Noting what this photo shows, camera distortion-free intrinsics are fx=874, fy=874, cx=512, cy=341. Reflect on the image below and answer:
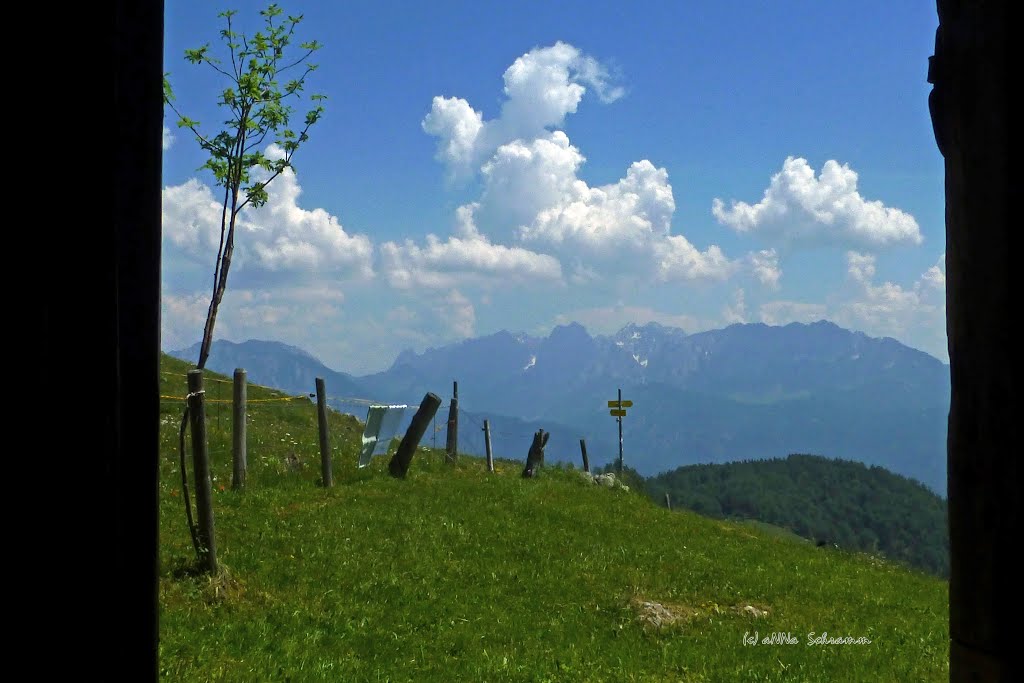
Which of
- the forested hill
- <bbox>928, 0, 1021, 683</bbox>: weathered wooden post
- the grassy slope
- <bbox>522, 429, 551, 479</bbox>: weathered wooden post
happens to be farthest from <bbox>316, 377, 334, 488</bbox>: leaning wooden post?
the forested hill

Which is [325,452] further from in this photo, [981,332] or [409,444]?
[981,332]

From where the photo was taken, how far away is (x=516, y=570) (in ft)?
49.2

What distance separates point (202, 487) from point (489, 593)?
14.9 feet

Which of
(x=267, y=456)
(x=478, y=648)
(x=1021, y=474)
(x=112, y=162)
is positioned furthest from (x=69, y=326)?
(x=267, y=456)

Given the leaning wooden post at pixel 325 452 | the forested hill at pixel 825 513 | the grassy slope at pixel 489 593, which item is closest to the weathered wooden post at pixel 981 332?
the grassy slope at pixel 489 593

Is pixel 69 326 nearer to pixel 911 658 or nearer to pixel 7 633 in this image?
pixel 7 633

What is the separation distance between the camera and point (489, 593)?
43.9 feet

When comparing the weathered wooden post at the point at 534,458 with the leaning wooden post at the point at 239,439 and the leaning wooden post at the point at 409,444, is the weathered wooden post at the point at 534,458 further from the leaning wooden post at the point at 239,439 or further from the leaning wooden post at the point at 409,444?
the leaning wooden post at the point at 239,439

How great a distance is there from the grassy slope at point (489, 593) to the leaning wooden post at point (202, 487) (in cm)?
39

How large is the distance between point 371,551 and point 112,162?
41.9 ft

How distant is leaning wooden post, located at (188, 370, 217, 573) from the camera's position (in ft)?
38.4

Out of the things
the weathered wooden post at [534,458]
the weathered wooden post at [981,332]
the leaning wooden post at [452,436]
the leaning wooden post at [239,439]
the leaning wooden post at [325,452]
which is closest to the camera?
the weathered wooden post at [981,332]

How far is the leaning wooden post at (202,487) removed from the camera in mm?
11703

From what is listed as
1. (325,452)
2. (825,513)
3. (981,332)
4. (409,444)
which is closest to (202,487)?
(325,452)
